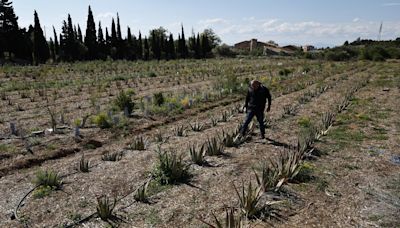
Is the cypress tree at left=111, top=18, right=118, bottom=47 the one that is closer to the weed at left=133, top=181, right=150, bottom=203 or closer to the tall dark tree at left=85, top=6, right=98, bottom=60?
the tall dark tree at left=85, top=6, right=98, bottom=60

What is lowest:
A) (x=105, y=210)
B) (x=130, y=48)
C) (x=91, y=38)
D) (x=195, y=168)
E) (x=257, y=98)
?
(x=195, y=168)

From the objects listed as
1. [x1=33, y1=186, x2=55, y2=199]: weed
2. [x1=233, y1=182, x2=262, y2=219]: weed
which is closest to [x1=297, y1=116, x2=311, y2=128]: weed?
[x1=233, y1=182, x2=262, y2=219]: weed

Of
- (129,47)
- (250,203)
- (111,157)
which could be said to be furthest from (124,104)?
(129,47)

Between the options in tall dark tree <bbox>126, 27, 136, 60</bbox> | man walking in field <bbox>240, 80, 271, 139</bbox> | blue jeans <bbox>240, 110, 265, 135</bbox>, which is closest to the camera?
man walking in field <bbox>240, 80, 271, 139</bbox>

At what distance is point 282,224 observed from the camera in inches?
203

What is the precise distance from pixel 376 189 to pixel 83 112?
34.4 ft

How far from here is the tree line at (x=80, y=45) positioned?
44.0 m

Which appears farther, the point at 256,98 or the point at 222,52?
the point at 222,52

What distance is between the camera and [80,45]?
163 ft

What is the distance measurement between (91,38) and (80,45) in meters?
2.36

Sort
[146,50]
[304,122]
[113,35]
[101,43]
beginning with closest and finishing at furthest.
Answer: [304,122], [101,43], [113,35], [146,50]

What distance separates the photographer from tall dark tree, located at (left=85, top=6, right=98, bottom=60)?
50.9m

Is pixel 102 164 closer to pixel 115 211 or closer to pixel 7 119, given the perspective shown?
pixel 115 211

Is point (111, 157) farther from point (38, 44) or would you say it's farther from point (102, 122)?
point (38, 44)
